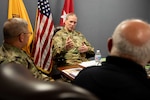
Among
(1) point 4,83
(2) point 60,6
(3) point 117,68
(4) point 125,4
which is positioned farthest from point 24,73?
(4) point 125,4

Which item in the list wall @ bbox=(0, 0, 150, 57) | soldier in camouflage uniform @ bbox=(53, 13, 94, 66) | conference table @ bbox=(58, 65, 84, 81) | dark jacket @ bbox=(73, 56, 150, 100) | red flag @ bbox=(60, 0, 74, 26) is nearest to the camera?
dark jacket @ bbox=(73, 56, 150, 100)

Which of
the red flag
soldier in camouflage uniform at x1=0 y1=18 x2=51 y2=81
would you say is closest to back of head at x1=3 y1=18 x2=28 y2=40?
soldier in camouflage uniform at x1=0 y1=18 x2=51 y2=81

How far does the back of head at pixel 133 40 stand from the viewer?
1085 mm

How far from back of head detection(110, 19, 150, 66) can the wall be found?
2831 millimetres

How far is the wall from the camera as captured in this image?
4051 mm

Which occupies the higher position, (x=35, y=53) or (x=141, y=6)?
(x=141, y=6)

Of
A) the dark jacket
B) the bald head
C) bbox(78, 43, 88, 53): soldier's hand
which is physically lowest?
bbox(78, 43, 88, 53): soldier's hand

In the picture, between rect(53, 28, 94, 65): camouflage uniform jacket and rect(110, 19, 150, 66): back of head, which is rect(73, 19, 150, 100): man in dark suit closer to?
rect(110, 19, 150, 66): back of head

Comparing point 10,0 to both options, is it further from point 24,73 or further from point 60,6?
point 24,73

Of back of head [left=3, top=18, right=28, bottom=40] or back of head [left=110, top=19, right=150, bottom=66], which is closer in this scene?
back of head [left=110, top=19, right=150, bottom=66]

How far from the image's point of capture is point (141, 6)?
4.66 m

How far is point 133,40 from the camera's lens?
1086 millimetres

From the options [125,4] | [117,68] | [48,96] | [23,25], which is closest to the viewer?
[48,96]

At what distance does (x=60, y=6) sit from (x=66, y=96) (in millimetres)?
3474
